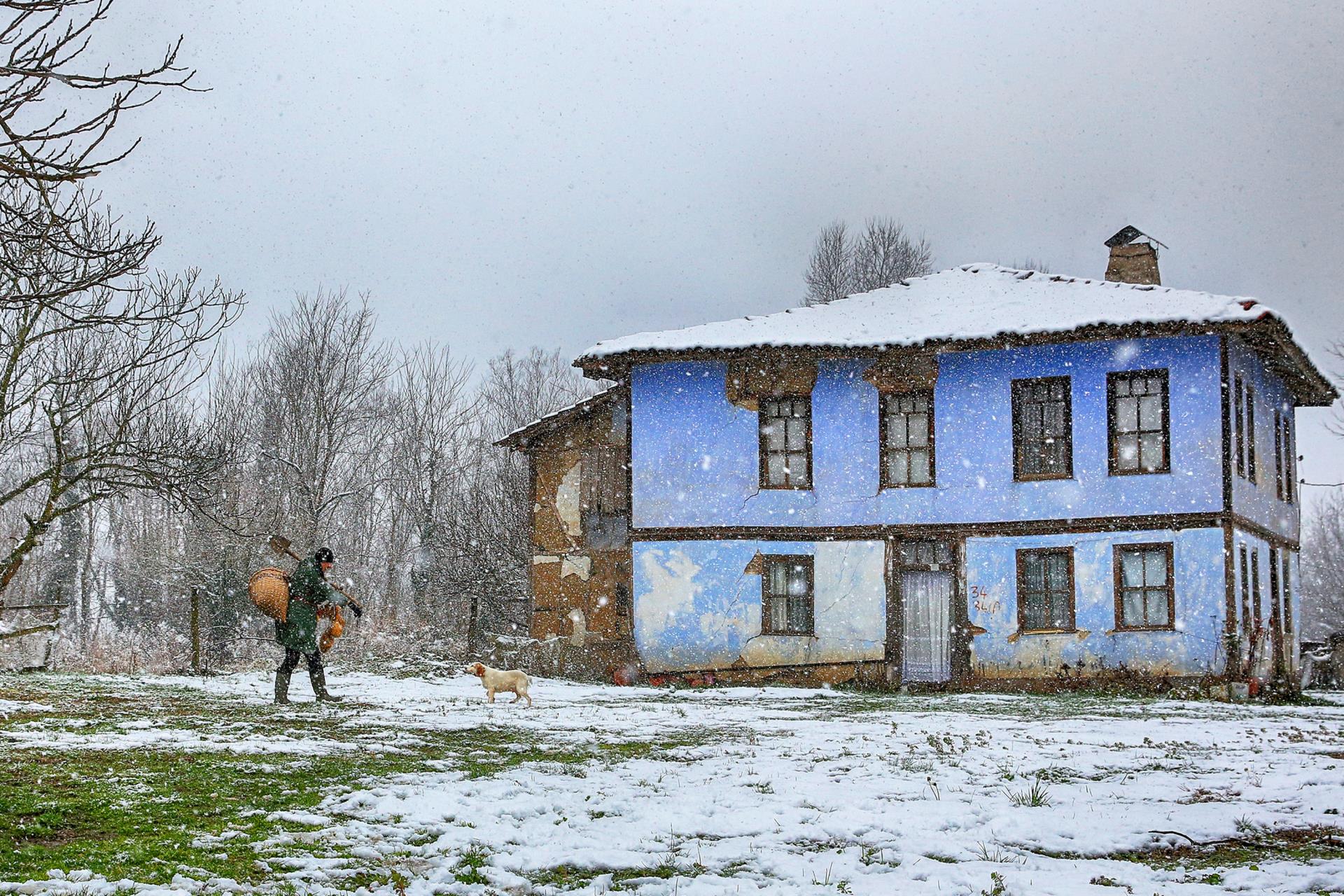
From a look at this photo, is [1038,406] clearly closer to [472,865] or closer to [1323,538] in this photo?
[472,865]

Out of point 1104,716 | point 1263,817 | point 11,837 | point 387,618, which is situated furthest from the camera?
point 387,618

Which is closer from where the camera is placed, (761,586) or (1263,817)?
(1263,817)

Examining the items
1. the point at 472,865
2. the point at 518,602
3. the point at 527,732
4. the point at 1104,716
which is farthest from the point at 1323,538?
the point at 472,865

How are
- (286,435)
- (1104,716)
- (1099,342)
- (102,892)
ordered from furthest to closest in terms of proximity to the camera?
(286,435) < (1099,342) < (1104,716) < (102,892)

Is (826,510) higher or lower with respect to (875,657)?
higher

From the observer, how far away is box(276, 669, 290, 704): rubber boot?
13.9 metres

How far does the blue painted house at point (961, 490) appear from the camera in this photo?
2042 centimetres

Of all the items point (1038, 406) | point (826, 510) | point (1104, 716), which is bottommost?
point (1104, 716)

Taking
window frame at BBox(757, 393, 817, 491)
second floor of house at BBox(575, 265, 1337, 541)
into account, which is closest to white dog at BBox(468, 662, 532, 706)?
second floor of house at BBox(575, 265, 1337, 541)

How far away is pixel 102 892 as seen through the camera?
500cm

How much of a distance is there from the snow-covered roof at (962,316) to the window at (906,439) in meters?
1.17

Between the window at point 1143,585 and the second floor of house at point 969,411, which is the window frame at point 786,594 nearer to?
the second floor of house at point 969,411

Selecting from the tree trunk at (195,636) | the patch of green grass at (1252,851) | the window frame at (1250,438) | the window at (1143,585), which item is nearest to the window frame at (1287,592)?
the window frame at (1250,438)

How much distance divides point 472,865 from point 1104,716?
10.4 meters
